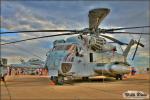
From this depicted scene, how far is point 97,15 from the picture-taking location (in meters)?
19.0

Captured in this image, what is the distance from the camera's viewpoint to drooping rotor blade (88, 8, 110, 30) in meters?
18.3

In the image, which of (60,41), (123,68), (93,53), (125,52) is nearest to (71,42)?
(60,41)

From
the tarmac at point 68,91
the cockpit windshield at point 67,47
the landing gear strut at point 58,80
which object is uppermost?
the cockpit windshield at point 67,47

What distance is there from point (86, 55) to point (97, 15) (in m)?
5.57

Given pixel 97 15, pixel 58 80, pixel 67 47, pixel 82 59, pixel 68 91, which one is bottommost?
pixel 68 91

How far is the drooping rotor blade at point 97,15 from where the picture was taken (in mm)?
18281

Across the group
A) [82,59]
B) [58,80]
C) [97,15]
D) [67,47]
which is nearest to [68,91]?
[58,80]

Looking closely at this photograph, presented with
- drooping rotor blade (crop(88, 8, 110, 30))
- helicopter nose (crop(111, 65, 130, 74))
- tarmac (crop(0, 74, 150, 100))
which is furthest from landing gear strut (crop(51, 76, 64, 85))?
helicopter nose (crop(111, 65, 130, 74))

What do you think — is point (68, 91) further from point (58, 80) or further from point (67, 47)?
point (67, 47)

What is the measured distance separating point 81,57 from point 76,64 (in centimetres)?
99

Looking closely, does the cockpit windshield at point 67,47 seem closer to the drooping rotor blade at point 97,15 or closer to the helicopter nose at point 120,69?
the drooping rotor blade at point 97,15

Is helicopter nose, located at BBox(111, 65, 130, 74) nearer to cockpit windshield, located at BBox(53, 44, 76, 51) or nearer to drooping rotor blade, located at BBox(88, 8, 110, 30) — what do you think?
cockpit windshield, located at BBox(53, 44, 76, 51)

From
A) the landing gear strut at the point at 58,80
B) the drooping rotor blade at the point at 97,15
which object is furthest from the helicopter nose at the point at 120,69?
the landing gear strut at the point at 58,80

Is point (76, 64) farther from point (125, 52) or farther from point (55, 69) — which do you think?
point (125, 52)
